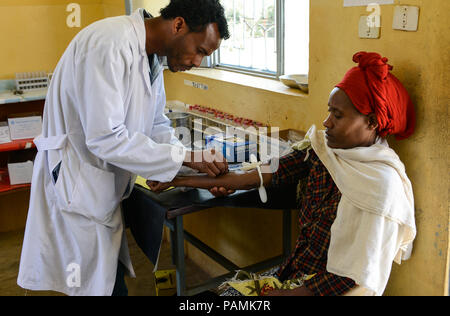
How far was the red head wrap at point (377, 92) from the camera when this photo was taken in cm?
145

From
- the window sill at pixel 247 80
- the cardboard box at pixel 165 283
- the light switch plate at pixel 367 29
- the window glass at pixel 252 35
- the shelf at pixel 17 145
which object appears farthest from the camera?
the shelf at pixel 17 145

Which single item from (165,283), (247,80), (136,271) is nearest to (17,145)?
(136,271)

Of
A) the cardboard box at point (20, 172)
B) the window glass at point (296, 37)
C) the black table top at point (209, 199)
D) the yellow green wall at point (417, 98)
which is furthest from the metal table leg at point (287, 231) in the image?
the cardboard box at point (20, 172)

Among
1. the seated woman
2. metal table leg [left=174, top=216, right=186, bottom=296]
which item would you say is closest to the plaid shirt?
the seated woman

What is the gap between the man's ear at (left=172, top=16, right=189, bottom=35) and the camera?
1552 mm

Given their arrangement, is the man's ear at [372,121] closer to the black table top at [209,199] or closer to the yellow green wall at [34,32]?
the black table top at [209,199]

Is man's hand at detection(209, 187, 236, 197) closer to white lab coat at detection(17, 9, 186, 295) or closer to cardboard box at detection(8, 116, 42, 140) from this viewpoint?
white lab coat at detection(17, 9, 186, 295)

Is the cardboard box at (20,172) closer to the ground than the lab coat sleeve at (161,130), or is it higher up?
closer to the ground

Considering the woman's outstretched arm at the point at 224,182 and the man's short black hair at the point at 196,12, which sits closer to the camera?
the man's short black hair at the point at 196,12

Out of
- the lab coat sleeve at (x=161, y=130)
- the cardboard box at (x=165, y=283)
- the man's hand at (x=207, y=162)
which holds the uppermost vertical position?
the lab coat sleeve at (x=161, y=130)

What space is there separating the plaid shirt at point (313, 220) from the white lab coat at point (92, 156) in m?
0.47

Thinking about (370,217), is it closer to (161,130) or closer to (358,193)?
(358,193)

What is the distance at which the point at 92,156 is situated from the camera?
5.48 ft

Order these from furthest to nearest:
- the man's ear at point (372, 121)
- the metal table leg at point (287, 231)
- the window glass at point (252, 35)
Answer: the window glass at point (252, 35), the metal table leg at point (287, 231), the man's ear at point (372, 121)
